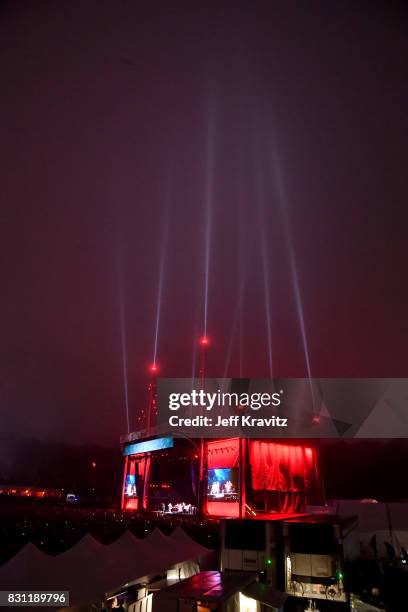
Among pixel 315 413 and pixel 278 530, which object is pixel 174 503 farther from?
pixel 278 530

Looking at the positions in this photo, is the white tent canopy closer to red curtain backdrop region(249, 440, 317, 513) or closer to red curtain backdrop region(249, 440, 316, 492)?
red curtain backdrop region(249, 440, 317, 513)

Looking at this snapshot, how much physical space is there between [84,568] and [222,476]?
18846 millimetres

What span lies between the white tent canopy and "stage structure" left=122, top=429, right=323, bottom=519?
13.2 m

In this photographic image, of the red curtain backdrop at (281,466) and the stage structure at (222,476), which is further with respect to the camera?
the red curtain backdrop at (281,466)

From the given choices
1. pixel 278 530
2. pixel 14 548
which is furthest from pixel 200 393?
pixel 14 548

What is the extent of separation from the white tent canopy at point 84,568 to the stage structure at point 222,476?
13.2 metres

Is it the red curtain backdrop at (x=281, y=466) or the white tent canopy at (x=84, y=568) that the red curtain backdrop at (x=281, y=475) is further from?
the white tent canopy at (x=84, y=568)

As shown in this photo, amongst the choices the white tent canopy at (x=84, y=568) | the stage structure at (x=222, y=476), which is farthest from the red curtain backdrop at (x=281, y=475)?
the white tent canopy at (x=84, y=568)

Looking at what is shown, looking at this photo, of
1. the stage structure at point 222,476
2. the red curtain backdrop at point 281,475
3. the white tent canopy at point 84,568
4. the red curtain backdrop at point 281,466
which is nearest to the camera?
the white tent canopy at point 84,568

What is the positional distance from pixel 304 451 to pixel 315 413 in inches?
124

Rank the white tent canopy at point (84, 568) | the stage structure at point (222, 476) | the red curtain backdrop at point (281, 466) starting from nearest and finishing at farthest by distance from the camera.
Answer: the white tent canopy at point (84, 568) → the stage structure at point (222, 476) → the red curtain backdrop at point (281, 466)

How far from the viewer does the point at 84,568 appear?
1070 centimetres

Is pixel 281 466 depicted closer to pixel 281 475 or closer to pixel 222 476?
pixel 281 475

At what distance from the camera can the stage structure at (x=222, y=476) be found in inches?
1090
